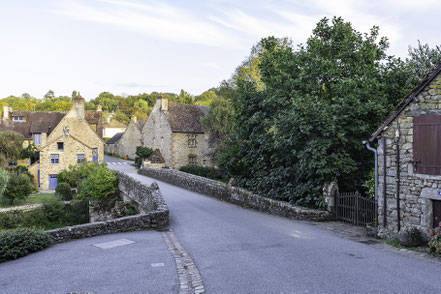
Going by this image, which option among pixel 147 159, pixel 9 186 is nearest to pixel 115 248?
pixel 9 186

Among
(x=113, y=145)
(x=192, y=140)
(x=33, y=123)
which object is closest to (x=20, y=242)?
(x=192, y=140)

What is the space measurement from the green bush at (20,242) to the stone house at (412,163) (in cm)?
1113

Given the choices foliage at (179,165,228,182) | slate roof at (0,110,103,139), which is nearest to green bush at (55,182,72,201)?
foliage at (179,165,228,182)

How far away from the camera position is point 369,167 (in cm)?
1681

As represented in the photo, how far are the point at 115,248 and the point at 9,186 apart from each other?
25.8 meters

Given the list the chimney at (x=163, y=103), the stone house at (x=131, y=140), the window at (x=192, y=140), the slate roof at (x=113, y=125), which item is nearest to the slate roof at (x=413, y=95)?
the window at (x=192, y=140)

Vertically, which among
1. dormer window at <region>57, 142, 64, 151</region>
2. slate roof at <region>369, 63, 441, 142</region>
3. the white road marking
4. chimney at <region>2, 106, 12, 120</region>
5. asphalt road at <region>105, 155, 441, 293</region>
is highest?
chimney at <region>2, 106, 12, 120</region>

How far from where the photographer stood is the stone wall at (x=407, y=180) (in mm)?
10836

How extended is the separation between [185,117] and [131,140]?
17.5 meters

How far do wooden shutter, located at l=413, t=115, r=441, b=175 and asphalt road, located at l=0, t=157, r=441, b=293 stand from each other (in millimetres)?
2910

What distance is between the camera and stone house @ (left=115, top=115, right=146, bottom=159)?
2221 inches

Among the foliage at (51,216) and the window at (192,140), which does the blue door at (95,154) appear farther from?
the foliage at (51,216)

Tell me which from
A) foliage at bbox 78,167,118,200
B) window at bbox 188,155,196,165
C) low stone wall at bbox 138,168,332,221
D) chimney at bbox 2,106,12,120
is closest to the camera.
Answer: low stone wall at bbox 138,168,332,221

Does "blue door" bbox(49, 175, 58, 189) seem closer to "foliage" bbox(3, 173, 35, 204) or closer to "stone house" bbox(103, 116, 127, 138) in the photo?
"foliage" bbox(3, 173, 35, 204)
